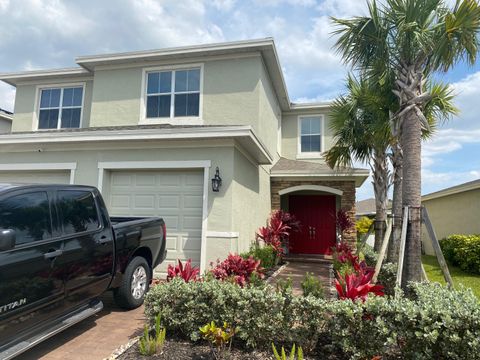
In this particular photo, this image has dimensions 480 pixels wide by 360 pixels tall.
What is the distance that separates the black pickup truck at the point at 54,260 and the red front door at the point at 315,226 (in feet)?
33.4

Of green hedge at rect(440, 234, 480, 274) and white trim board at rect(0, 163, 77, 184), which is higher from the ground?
white trim board at rect(0, 163, 77, 184)

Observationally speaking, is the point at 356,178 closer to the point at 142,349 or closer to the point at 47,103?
the point at 142,349

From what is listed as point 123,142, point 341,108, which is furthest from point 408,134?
point 123,142

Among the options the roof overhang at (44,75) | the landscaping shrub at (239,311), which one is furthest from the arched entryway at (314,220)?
the landscaping shrub at (239,311)

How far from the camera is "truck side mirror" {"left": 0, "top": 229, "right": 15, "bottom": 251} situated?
3.05m

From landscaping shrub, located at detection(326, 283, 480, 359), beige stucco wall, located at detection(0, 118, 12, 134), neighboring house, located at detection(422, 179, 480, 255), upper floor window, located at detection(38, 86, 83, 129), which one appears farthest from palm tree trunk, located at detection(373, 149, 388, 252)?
beige stucco wall, located at detection(0, 118, 12, 134)

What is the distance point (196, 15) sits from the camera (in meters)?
9.20

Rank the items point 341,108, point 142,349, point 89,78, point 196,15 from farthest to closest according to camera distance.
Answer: point 89,78, point 341,108, point 196,15, point 142,349

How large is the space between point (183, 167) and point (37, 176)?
451 centimetres

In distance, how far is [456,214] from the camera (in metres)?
14.8

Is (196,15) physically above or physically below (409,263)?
above

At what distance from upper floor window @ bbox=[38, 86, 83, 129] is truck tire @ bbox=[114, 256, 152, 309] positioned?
8.70 meters

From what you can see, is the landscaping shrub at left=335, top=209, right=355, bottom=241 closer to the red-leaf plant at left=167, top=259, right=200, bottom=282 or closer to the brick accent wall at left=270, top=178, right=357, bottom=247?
the brick accent wall at left=270, top=178, right=357, bottom=247

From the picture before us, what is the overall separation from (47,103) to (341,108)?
451 inches
